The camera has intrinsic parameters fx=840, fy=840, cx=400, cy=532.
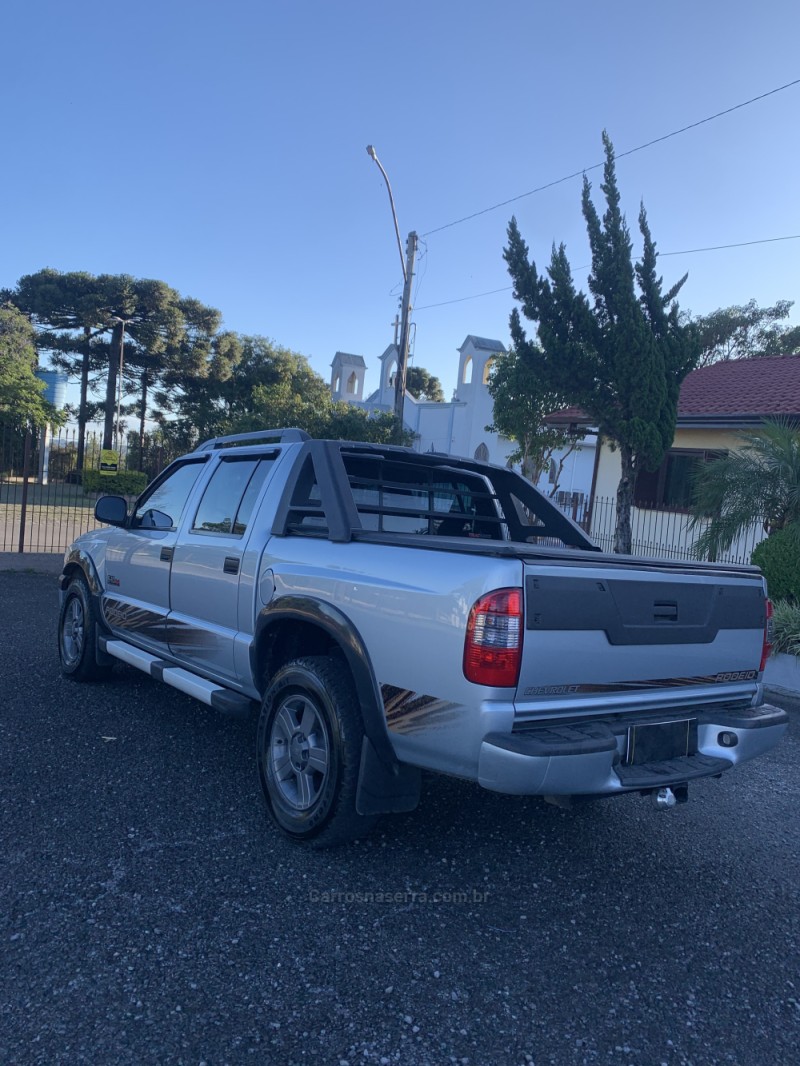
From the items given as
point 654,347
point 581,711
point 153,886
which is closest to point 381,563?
point 581,711

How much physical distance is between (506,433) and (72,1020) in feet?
62.0

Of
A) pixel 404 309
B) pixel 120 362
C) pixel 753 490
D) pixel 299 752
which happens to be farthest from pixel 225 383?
pixel 299 752

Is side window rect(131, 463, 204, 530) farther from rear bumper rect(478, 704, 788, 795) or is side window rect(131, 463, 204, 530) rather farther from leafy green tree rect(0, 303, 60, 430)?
leafy green tree rect(0, 303, 60, 430)

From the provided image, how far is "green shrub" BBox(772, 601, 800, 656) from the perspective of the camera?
8203 mm

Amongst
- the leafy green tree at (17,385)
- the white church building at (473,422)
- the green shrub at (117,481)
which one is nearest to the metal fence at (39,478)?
the green shrub at (117,481)

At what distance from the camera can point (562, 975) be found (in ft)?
9.54

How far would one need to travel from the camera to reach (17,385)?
1158 inches

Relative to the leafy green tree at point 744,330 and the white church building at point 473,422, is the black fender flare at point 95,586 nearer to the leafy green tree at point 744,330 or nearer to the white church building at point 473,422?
the white church building at point 473,422

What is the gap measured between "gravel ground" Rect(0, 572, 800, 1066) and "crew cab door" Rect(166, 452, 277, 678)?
0.67 m

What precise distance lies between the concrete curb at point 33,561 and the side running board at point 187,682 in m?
7.03

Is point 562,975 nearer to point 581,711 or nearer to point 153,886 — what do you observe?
point 581,711

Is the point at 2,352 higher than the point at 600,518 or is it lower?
higher

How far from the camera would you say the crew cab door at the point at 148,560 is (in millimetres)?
5254

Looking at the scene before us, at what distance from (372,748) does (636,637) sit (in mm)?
1148
